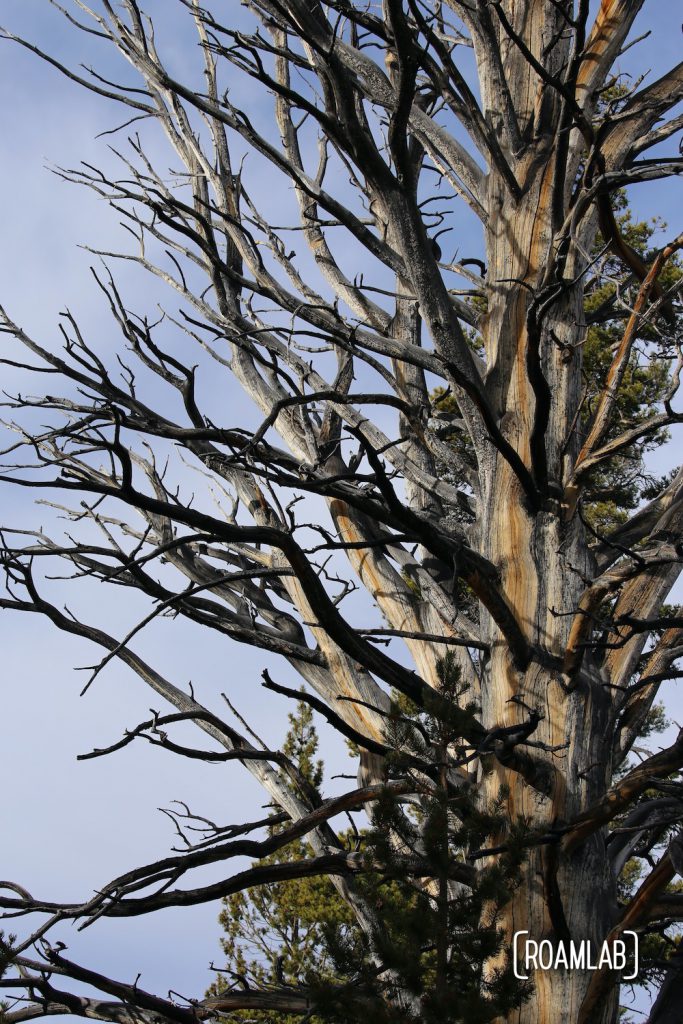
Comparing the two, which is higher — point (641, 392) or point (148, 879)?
point (641, 392)

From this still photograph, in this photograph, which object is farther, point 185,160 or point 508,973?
point 185,160

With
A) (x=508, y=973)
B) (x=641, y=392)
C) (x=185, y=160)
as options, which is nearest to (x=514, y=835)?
(x=508, y=973)

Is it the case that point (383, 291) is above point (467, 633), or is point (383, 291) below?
above

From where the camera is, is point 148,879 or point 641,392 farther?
point 641,392

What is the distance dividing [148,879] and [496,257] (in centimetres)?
322

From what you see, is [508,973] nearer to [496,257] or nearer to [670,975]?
[670,975]

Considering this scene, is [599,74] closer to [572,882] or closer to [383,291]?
[383,291]

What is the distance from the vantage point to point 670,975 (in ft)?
13.4

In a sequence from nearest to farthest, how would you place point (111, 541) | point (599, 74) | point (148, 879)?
1. point (148, 879)
2. point (599, 74)
3. point (111, 541)


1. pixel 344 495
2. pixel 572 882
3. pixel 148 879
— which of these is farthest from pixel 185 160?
pixel 572 882

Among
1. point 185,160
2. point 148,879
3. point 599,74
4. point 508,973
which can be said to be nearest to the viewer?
point 508,973

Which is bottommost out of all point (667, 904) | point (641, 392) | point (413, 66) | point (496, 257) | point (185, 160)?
point (667, 904)

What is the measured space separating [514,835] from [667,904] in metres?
0.80

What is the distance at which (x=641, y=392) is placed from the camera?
459 inches
